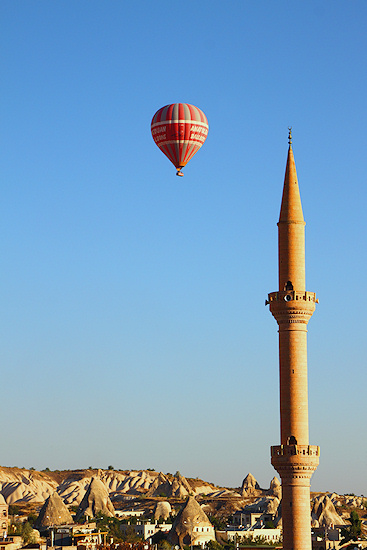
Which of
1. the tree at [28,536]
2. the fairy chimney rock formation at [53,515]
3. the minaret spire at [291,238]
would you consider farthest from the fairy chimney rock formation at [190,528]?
the minaret spire at [291,238]

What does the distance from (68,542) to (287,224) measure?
58.8 metres

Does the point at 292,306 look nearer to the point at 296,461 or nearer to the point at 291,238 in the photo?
the point at 291,238

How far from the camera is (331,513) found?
7372 inches

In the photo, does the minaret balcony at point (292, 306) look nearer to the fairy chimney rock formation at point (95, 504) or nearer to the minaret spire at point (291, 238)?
the minaret spire at point (291, 238)

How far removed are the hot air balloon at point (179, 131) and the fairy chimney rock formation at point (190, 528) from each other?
251 feet

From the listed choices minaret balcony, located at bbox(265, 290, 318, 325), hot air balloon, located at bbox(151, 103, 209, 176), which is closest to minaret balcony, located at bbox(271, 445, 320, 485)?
minaret balcony, located at bbox(265, 290, 318, 325)

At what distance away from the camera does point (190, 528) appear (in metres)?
148

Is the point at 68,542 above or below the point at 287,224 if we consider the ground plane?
below

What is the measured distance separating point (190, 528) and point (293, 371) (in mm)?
74658

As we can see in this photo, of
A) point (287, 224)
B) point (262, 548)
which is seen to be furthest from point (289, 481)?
point (262, 548)

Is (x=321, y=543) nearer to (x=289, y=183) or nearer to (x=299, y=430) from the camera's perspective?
(x=299, y=430)

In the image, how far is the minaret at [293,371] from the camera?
→ 259 feet

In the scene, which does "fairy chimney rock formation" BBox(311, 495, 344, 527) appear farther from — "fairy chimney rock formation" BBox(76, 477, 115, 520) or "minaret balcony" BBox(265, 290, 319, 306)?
"minaret balcony" BBox(265, 290, 319, 306)

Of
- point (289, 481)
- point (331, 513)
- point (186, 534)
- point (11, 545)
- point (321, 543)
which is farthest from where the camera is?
point (331, 513)
